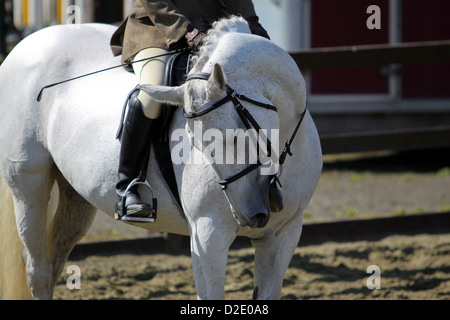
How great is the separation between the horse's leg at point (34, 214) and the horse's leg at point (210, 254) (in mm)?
1267

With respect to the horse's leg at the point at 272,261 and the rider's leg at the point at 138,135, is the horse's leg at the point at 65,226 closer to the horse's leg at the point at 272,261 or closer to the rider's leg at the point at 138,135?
the rider's leg at the point at 138,135

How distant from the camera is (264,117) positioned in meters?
2.71

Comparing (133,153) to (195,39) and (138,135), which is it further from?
(195,39)

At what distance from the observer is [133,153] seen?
10.3 ft

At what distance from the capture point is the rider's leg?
10.2ft

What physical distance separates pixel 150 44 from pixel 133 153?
1.84ft

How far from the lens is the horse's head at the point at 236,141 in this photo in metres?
Result: 2.64

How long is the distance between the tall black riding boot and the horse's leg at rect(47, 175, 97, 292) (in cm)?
103

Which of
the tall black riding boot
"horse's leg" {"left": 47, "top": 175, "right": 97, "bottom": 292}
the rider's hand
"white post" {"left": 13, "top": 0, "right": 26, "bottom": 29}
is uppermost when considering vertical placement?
the rider's hand

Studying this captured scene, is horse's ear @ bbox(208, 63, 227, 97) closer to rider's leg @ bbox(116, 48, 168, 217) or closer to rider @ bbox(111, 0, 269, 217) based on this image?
rider @ bbox(111, 0, 269, 217)

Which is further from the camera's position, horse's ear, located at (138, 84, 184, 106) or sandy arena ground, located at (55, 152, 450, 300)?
sandy arena ground, located at (55, 152, 450, 300)

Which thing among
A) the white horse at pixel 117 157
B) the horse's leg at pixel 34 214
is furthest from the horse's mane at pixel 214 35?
the horse's leg at pixel 34 214

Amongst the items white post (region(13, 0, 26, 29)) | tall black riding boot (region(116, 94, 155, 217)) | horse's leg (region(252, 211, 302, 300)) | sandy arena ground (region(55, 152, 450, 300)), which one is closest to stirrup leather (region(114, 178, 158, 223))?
tall black riding boot (region(116, 94, 155, 217))

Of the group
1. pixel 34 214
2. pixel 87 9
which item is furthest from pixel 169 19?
pixel 87 9
